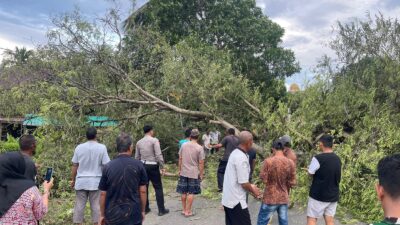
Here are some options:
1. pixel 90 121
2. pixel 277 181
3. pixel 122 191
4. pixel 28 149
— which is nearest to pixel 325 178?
pixel 277 181

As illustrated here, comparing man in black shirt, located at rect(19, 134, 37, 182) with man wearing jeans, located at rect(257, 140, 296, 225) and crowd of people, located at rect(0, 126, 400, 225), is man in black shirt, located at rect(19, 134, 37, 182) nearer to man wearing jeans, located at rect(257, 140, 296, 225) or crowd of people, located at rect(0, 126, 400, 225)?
crowd of people, located at rect(0, 126, 400, 225)

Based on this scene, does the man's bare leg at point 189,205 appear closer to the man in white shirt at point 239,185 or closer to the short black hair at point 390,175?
the man in white shirt at point 239,185

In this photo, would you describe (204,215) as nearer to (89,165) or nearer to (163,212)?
(163,212)

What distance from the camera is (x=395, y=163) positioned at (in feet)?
5.69

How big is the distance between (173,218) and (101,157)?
1.94 meters

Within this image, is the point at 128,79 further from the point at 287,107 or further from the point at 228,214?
the point at 228,214

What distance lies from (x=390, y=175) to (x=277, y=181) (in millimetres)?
3383

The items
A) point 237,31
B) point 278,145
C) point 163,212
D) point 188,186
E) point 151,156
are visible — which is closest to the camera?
point 278,145

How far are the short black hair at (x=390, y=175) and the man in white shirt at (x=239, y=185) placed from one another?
2.68 metres

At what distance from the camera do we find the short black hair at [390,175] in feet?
5.46

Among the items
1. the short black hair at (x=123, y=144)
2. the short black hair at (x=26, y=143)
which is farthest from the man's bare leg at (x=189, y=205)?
the short black hair at (x=26, y=143)

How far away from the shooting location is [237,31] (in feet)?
67.2

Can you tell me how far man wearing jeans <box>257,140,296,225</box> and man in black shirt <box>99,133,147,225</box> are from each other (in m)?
1.83

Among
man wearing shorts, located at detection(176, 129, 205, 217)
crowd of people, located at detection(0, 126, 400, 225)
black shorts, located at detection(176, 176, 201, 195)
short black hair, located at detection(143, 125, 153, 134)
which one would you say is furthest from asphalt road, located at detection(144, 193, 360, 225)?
short black hair, located at detection(143, 125, 153, 134)
